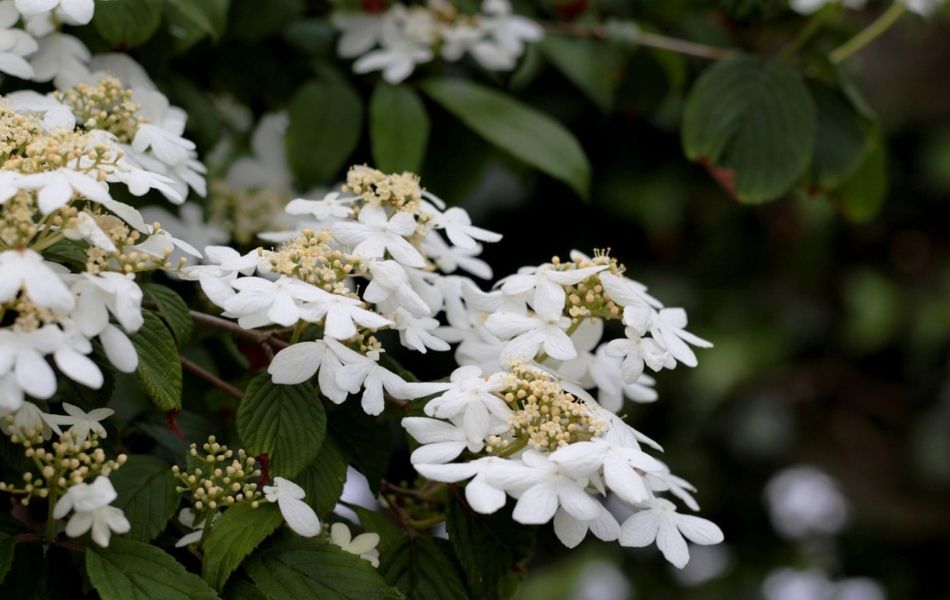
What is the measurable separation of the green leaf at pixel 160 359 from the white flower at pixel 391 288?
12 cm

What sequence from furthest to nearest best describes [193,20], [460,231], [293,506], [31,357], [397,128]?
[397,128]
[193,20]
[460,231]
[293,506]
[31,357]

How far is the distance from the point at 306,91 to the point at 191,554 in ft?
1.77

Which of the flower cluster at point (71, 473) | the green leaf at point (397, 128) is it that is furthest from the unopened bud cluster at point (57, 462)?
the green leaf at point (397, 128)

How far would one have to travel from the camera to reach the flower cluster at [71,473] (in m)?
0.55

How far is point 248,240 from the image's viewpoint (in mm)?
988

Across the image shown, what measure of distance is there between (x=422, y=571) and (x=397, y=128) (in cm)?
48

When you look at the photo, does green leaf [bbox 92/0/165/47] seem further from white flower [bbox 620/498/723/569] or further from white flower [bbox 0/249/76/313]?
white flower [bbox 620/498/723/569]

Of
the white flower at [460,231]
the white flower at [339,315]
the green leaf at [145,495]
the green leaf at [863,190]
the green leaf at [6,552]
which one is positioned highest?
the green leaf at [863,190]

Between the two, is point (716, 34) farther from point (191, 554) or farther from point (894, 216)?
point (894, 216)

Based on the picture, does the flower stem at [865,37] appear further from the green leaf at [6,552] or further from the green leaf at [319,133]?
the green leaf at [6,552]

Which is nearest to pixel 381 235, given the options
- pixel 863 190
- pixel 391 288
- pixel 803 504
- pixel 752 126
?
pixel 391 288

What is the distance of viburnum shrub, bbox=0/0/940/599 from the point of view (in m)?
0.56

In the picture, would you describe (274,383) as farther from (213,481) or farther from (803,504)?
(803,504)

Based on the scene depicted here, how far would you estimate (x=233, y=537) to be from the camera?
1.96 ft
